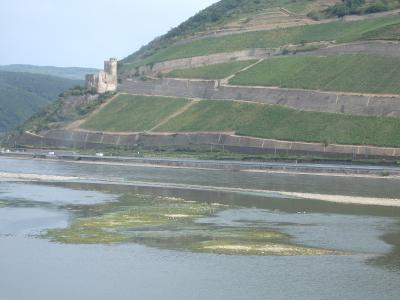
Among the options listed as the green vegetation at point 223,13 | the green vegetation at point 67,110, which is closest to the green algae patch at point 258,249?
the green vegetation at point 67,110

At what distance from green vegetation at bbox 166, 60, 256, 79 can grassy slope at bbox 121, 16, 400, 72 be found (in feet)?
13.9

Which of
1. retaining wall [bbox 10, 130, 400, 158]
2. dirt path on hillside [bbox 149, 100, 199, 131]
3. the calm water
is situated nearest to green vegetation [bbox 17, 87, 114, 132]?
retaining wall [bbox 10, 130, 400, 158]

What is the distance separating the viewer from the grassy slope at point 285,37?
12194 cm

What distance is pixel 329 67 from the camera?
113m

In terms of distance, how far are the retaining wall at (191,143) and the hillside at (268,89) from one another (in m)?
0.13

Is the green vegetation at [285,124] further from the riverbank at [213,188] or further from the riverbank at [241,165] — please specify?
the riverbank at [213,188]

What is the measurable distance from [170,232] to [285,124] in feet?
164

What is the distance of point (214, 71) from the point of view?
430 ft

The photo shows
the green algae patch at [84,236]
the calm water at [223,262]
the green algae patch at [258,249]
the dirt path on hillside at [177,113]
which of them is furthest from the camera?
the dirt path on hillside at [177,113]

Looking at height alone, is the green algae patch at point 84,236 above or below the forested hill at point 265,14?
below

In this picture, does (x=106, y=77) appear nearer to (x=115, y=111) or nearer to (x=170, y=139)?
(x=115, y=111)

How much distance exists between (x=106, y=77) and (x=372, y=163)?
60.6 metres

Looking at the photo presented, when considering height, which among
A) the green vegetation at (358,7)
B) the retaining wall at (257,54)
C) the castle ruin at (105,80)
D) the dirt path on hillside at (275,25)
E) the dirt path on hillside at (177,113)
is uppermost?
the green vegetation at (358,7)

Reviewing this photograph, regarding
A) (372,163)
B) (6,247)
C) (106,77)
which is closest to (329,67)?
(372,163)
